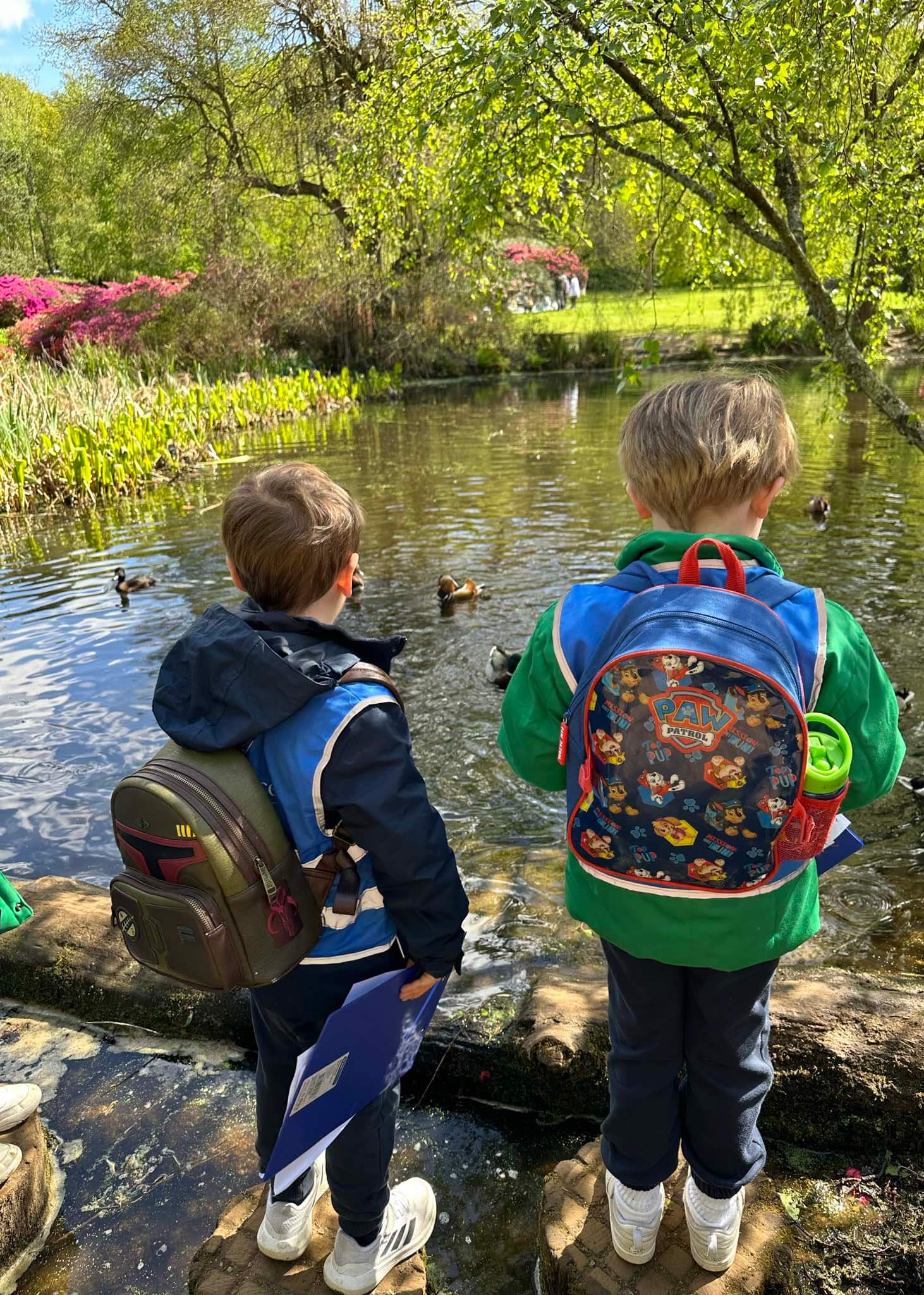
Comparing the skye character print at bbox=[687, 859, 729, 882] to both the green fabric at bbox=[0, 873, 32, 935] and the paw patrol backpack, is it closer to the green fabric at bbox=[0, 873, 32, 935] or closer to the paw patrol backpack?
the paw patrol backpack

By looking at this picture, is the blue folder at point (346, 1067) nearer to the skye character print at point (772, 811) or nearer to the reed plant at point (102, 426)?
the skye character print at point (772, 811)

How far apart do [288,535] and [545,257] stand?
117 feet

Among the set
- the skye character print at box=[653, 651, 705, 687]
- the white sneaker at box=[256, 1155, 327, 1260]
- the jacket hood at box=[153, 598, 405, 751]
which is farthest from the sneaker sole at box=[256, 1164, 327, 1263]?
the skye character print at box=[653, 651, 705, 687]

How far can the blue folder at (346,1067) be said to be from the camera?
180cm

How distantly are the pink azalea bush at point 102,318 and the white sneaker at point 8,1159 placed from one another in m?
24.0

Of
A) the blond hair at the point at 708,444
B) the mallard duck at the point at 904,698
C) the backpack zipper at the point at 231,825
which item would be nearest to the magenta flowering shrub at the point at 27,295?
the mallard duck at the point at 904,698

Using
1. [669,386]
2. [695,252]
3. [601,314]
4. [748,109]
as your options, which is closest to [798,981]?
[669,386]

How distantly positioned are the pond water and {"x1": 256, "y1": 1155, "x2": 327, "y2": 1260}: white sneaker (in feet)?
3.70

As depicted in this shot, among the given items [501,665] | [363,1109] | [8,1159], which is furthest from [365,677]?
[501,665]

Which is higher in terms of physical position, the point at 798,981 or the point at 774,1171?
the point at 798,981

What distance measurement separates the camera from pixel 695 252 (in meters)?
7.59

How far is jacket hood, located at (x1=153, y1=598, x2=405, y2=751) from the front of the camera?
68.6 inches

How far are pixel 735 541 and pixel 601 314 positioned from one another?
119 ft

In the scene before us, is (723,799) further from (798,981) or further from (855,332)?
(855,332)
